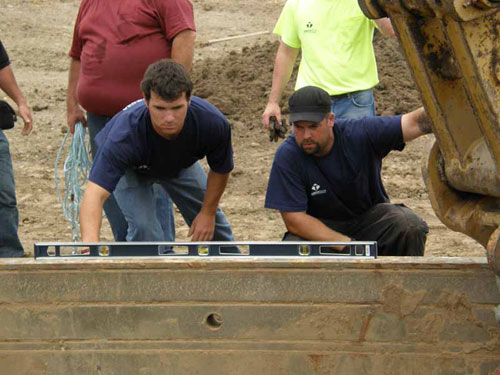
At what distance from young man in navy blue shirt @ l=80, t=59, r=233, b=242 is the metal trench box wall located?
1.66 feet

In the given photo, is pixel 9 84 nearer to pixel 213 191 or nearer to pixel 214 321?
pixel 213 191

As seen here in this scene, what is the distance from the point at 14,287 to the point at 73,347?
1.25 ft

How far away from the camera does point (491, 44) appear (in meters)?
3.37

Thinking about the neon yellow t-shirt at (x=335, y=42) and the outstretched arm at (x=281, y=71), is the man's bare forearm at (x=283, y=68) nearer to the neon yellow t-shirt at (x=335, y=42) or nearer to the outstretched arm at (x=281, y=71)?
the outstretched arm at (x=281, y=71)

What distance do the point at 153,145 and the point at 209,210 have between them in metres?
0.51

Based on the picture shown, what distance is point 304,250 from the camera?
183 inches

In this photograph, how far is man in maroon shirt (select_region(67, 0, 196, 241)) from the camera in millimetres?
6180

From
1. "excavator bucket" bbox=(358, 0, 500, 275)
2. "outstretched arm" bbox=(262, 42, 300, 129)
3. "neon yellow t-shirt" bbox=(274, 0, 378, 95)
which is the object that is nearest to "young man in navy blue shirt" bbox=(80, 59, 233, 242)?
"outstretched arm" bbox=(262, 42, 300, 129)

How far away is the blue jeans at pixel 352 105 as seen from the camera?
22.3ft

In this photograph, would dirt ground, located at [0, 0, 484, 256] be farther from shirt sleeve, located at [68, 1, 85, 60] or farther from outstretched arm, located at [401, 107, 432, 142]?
shirt sleeve, located at [68, 1, 85, 60]

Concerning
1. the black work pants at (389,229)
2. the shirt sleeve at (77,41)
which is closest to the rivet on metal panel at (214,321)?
the black work pants at (389,229)

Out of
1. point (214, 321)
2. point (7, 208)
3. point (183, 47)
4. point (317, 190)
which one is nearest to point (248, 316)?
point (214, 321)

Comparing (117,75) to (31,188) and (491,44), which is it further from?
(31,188)

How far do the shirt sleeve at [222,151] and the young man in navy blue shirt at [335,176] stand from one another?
0.93 ft
